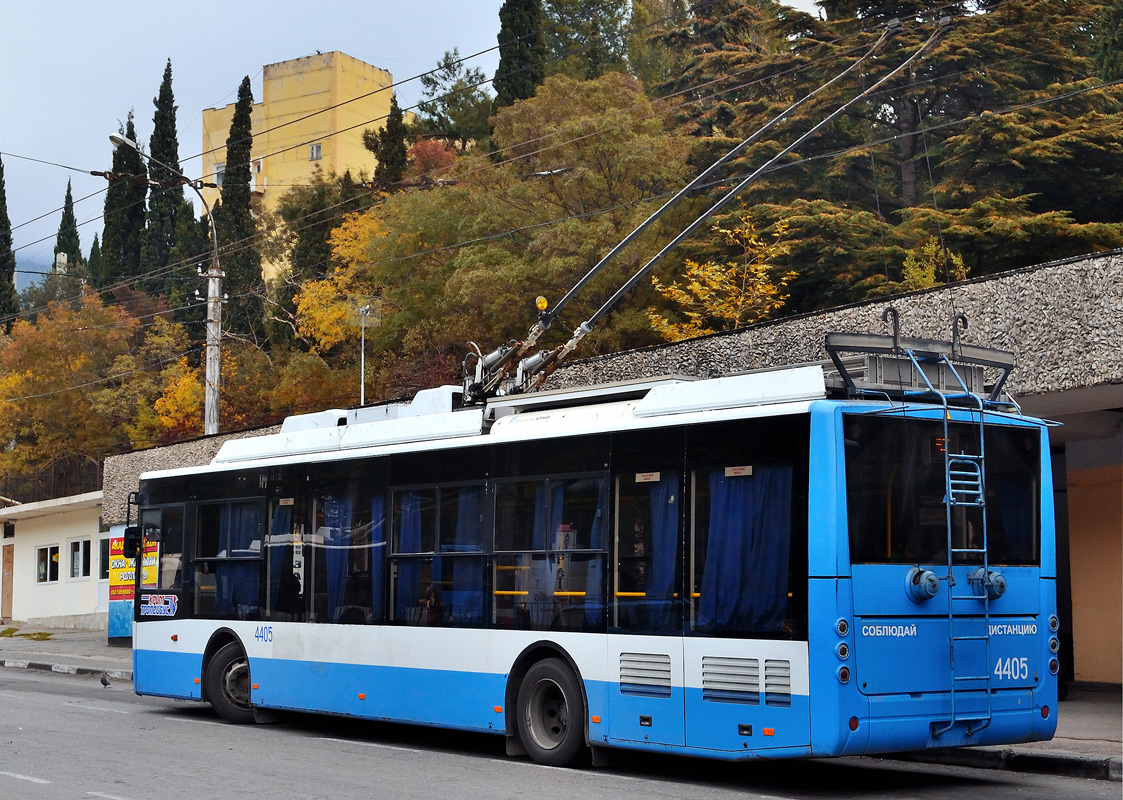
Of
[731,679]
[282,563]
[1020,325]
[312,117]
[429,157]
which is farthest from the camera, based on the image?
[312,117]

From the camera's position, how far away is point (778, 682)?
9.88 m

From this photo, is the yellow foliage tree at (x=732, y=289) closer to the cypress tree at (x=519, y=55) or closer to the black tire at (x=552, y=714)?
the cypress tree at (x=519, y=55)

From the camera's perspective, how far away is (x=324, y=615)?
14586mm

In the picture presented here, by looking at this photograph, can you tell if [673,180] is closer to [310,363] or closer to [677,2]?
[310,363]

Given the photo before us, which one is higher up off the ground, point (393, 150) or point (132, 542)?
point (393, 150)

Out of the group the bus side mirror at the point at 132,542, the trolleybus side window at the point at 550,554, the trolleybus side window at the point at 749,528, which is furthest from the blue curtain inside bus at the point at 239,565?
the trolleybus side window at the point at 749,528

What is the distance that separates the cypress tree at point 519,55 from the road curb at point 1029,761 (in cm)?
4206

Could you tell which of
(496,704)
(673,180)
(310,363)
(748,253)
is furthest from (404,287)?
(496,704)

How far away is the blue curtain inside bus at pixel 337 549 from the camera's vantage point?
14.4 metres

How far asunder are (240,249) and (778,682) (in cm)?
5532

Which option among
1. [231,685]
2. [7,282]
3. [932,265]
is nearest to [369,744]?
[231,685]

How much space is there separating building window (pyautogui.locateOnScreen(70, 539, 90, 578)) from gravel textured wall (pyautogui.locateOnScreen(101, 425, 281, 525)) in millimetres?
9906

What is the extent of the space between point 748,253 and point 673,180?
4.06m

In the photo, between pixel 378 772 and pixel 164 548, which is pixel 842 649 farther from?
pixel 164 548
